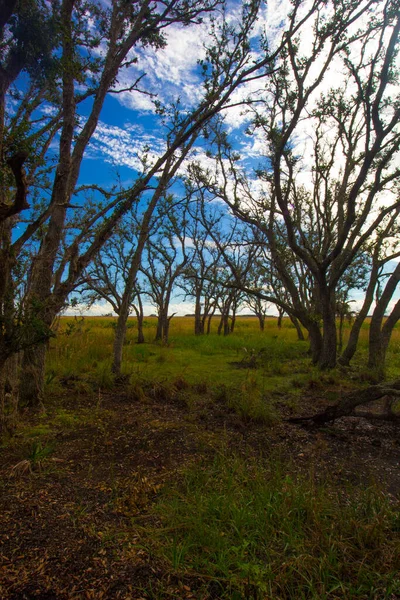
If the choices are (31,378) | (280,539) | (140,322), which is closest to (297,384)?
(31,378)

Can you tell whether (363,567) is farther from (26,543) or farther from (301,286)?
(301,286)

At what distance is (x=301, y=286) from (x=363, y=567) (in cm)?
1853

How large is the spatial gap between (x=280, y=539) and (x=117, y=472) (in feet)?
5.93

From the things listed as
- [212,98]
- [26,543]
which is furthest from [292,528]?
[212,98]

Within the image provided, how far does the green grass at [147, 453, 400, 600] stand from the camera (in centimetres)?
205

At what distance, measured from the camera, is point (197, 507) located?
271 cm

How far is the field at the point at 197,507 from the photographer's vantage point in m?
2.10

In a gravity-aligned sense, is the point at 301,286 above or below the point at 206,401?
above

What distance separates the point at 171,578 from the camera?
7.07 ft

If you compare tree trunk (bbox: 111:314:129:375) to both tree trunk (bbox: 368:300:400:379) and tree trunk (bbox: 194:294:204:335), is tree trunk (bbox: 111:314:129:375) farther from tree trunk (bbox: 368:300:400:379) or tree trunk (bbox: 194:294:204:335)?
tree trunk (bbox: 194:294:204:335)

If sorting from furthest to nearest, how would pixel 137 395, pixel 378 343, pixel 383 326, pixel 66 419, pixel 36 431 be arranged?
1. pixel 378 343
2. pixel 383 326
3. pixel 137 395
4. pixel 66 419
5. pixel 36 431

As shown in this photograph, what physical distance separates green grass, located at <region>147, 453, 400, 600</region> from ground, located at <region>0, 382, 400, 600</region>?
150 millimetres

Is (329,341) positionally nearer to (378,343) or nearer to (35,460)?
(378,343)

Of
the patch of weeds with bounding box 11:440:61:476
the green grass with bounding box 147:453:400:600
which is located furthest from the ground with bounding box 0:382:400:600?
the green grass with bounding box 147:453:400:600
